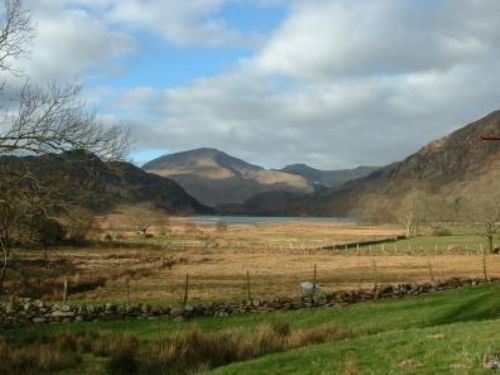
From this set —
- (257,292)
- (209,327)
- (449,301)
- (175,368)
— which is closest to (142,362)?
(175,368)

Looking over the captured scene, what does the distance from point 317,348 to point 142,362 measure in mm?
4506

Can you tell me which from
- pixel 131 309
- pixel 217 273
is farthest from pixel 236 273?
pixel 131 309

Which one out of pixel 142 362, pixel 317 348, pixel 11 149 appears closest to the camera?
pixel 317 348

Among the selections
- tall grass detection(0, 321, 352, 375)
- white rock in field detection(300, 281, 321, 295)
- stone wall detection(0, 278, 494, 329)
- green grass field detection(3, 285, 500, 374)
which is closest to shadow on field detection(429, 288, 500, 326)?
green grass field detection(3, 285, 500, 374)

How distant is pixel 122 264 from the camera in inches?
2411

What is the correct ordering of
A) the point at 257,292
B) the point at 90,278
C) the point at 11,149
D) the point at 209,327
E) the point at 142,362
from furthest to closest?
1. the point at 90,278
2. the point at 257,292
3. the point at 209,327
4. the point at 11,149
5. the point at 142,362

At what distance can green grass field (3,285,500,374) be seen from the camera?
1262cm

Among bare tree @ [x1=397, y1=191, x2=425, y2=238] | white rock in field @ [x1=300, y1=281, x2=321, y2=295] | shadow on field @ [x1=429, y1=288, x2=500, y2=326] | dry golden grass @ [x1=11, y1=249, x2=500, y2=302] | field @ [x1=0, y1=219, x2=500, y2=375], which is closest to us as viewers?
field @ [x1=0, y1=219, x2=500, y2=375]

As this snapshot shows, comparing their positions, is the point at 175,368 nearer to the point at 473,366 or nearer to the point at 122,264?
the point at 473,366

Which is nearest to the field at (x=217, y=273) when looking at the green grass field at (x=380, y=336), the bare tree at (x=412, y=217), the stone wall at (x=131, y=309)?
the stone wall at (x=131, y=309)

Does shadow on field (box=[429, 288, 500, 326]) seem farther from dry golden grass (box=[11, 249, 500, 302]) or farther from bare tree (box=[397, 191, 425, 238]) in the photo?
bare tree (box=[397, 191, 425, 238])

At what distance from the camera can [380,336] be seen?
658 inches

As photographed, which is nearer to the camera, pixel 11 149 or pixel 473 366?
pixel 473 366

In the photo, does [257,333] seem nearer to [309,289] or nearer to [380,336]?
[380,336]
